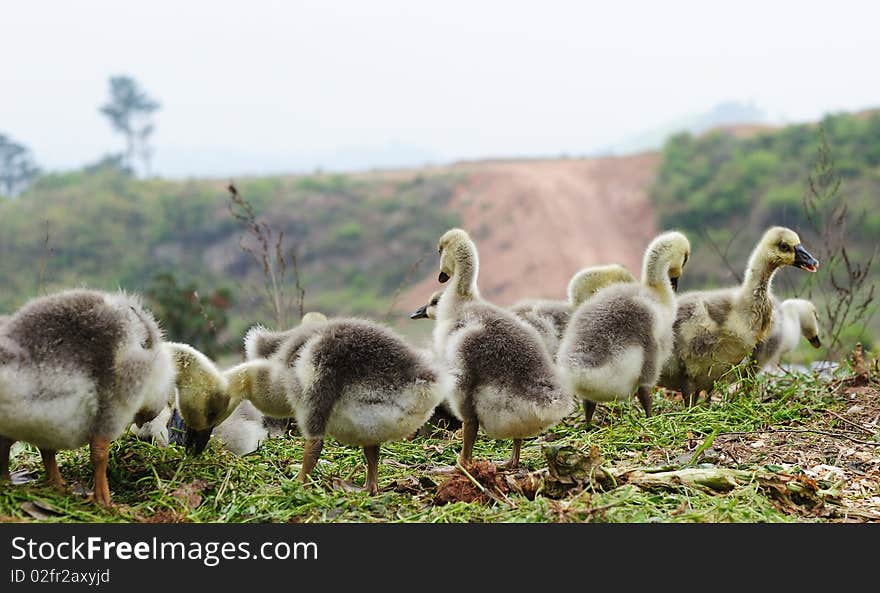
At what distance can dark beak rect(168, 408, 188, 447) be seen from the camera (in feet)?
17.2

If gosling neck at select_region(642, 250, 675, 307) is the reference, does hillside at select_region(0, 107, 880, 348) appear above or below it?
below

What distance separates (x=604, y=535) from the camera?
12.3 feet

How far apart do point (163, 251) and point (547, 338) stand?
141 feet

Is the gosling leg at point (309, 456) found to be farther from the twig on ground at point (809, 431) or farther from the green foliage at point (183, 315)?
the green foliage at point (183, 315)

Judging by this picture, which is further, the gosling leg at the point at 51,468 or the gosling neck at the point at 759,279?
the gosling neck at the point at 759,279

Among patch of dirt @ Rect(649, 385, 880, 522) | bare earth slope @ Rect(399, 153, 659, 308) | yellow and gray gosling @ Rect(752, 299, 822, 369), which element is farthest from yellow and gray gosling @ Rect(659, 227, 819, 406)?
bare earth slope @ Rect(399, 153, 659, 308)

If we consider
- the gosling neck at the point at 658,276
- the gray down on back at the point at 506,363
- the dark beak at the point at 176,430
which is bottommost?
the dark beak at the point at 176,430

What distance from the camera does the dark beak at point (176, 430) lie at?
5242mm

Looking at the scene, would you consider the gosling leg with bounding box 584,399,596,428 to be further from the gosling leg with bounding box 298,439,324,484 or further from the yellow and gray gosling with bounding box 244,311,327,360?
the gosling leg with bounding box 298,439,324,484

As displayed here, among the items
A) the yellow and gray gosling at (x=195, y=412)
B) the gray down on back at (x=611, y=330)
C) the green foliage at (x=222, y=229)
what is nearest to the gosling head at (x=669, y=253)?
the gray down on back at (x=611, y=330)

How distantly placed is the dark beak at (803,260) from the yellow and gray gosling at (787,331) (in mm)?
582

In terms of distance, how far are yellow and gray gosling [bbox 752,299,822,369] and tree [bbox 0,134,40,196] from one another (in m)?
62.6

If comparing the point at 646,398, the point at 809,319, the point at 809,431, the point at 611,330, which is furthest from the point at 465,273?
the point at 809,319

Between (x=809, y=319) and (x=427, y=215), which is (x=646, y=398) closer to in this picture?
(x=809, y=319)
